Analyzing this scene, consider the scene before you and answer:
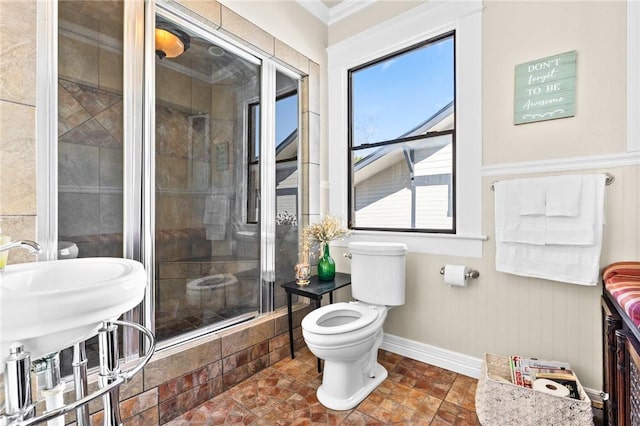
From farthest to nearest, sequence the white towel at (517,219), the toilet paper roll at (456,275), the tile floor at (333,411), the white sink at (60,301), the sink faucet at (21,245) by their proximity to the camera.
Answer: the toilet paper roll at (456,275) → the white towel at (517,219) → the tile floor at (333,411) → the sink faucet at (21,245) → the white sink at (60,301)

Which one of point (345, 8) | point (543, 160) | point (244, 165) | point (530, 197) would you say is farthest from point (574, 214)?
point (345, 8)

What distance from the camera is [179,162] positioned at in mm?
1844

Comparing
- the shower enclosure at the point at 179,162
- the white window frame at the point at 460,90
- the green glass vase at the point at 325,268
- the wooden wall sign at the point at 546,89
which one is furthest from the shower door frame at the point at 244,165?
the wooden wall sign at the point at 546,89

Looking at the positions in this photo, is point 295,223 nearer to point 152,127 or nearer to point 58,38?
point 152,127

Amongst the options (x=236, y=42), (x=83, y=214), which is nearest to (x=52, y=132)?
(x=83, y=214)

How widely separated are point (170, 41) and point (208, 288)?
5.09 ft

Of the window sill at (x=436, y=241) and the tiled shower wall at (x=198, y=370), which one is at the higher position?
the window sill at (x=436, y=241)

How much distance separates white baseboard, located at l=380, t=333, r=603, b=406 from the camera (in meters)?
1.94

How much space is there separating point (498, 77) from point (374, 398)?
6.77 ft

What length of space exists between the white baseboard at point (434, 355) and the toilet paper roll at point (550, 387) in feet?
1.44

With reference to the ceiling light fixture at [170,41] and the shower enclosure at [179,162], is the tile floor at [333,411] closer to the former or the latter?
the shower enclosure at [179,162]

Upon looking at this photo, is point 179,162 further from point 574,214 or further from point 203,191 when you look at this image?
point 574,214

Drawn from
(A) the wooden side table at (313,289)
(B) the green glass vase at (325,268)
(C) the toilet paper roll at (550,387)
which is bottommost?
(C) the toilet paper roll at (550,387)

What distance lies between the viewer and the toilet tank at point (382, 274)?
6.52 feet
